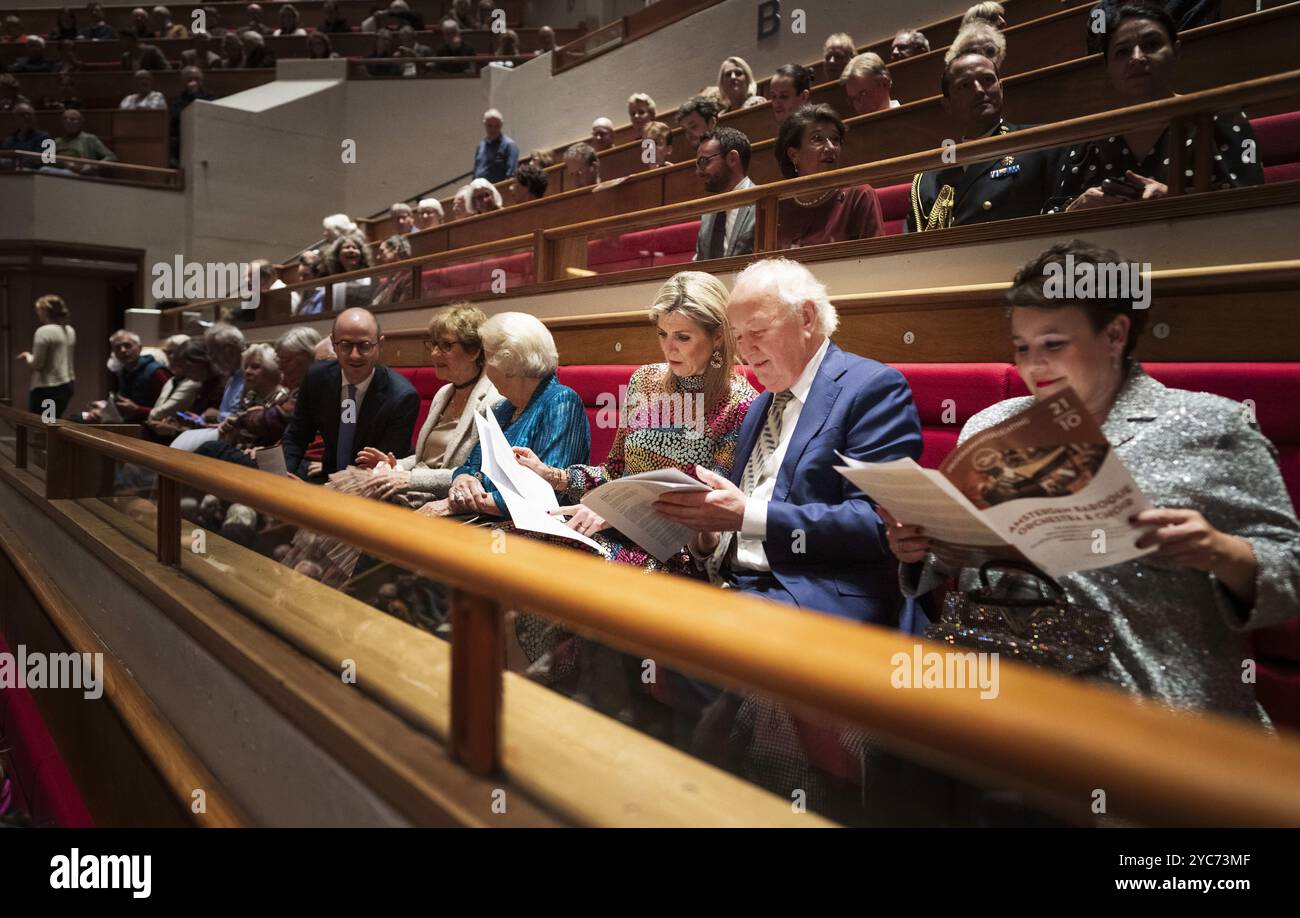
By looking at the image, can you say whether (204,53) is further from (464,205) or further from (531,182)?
(531,182)

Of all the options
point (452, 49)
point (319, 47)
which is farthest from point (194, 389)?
point (319, 47)

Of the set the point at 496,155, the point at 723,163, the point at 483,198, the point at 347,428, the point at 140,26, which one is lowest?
the point at 347,428

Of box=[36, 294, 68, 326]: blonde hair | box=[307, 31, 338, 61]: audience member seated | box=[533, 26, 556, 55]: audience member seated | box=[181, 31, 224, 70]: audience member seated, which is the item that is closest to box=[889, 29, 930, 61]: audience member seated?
box=[533, 26, 556, 55]: audience member seated

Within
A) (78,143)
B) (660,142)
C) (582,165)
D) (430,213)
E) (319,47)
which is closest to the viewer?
(660,142)

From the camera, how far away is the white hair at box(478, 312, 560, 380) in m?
1.94

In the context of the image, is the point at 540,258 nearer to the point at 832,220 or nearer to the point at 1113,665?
the point at 832,220

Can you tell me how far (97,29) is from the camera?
30.8ft

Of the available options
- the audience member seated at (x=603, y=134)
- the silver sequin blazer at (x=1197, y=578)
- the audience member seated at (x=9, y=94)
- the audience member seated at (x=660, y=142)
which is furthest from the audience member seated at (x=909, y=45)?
the audience member seated at (x=9, y=94)

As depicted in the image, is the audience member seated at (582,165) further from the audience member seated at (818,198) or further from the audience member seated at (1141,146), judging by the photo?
the audience member seated at (1141,146)

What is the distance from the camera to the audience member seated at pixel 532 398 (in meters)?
1.93

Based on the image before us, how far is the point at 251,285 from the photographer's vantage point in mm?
6066

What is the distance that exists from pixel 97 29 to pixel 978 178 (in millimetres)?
10716

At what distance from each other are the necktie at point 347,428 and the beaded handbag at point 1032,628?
6.14ft
